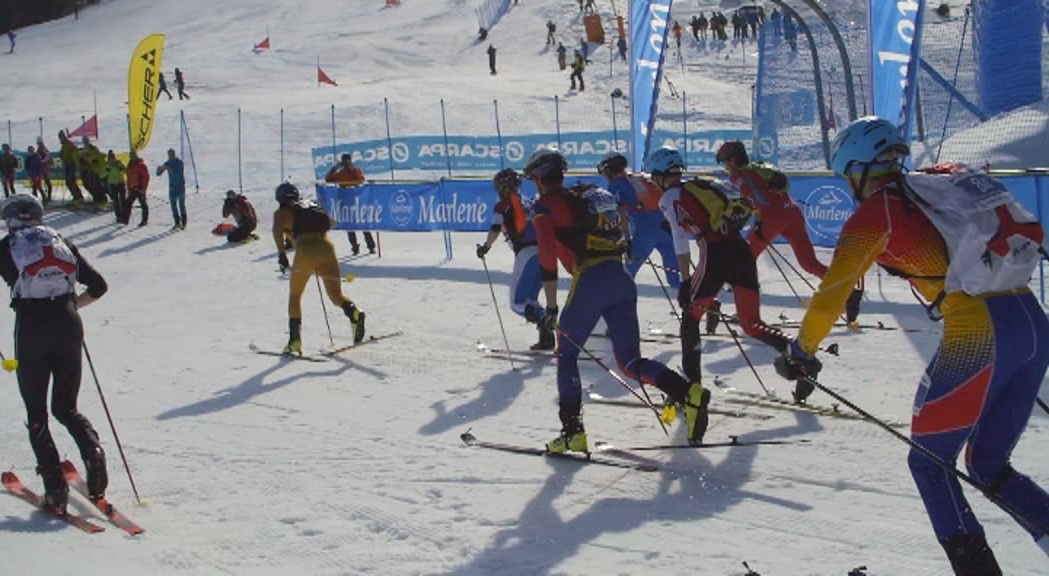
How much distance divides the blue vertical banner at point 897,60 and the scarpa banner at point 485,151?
13.8m

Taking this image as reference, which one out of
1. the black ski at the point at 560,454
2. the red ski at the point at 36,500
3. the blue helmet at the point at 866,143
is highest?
the blue helmet at the point at 866,143

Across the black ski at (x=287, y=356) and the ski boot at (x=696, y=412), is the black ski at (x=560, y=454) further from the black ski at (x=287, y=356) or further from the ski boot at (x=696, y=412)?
the black ski at (x=287, y=356)

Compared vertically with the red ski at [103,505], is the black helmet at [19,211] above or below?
above

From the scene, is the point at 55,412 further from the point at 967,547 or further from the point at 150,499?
the point at 967,547

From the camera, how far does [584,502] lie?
6.37 metres

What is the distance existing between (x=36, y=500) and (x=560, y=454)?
3.12 meters

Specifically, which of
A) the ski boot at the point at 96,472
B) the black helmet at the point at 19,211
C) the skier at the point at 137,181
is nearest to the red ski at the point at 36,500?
the ski boot at the point at 96,472

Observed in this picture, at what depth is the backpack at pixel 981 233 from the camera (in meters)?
4.20

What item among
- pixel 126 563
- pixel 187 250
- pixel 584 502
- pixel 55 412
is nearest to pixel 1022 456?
pixel 584 502

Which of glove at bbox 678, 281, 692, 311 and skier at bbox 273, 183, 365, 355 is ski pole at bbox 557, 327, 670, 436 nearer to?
glove at bbox 678, 281, 692, 311

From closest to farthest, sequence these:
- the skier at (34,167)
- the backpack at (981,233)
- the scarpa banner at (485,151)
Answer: the backpack at (981,233) < the skier at (34,167) < the scarpa banner at (485,151)

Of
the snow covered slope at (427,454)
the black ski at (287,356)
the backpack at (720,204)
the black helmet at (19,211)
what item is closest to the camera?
the snow covered slope at (427,454)

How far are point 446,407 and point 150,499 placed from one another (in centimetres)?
269

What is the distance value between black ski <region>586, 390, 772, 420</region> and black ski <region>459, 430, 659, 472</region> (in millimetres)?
1080
